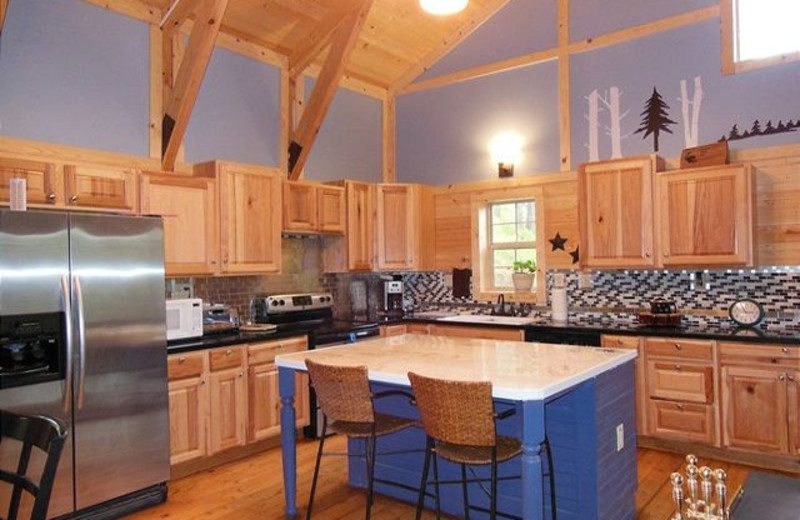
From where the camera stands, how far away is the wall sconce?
562 cm

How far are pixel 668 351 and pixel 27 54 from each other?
4689 mm

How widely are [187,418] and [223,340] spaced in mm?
561

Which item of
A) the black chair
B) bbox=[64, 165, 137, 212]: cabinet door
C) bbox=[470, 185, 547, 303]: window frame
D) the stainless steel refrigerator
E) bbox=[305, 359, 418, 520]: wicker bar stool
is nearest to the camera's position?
the black chair

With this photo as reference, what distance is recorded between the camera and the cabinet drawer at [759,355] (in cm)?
374

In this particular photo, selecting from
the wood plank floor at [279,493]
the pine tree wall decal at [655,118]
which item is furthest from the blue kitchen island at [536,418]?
the pine tree wall decal at [655,118]

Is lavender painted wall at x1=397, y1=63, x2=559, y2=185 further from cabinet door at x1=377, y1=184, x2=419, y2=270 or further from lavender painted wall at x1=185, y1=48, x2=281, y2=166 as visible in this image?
lavender painted wall at x1=185, y1=48, x2=281, y2=166

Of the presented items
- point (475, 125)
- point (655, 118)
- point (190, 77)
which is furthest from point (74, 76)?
point (655, 118)

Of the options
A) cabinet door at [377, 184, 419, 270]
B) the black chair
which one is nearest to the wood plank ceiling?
cabinet door at [377, 184, 419, 270]

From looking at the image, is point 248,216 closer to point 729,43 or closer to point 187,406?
point 187,406

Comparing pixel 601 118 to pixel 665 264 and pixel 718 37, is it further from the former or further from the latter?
pixel 665 264

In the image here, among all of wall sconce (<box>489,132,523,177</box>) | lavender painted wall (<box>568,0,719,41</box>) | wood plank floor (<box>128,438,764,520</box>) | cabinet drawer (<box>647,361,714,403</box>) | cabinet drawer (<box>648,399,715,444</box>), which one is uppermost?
lavender painted wall (<box>568,0,719,41</box>)

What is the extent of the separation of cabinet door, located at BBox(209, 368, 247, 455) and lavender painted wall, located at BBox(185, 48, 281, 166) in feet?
5.71

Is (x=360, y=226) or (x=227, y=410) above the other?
(x=360, y=226)

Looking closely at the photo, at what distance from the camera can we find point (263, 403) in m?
4.37
